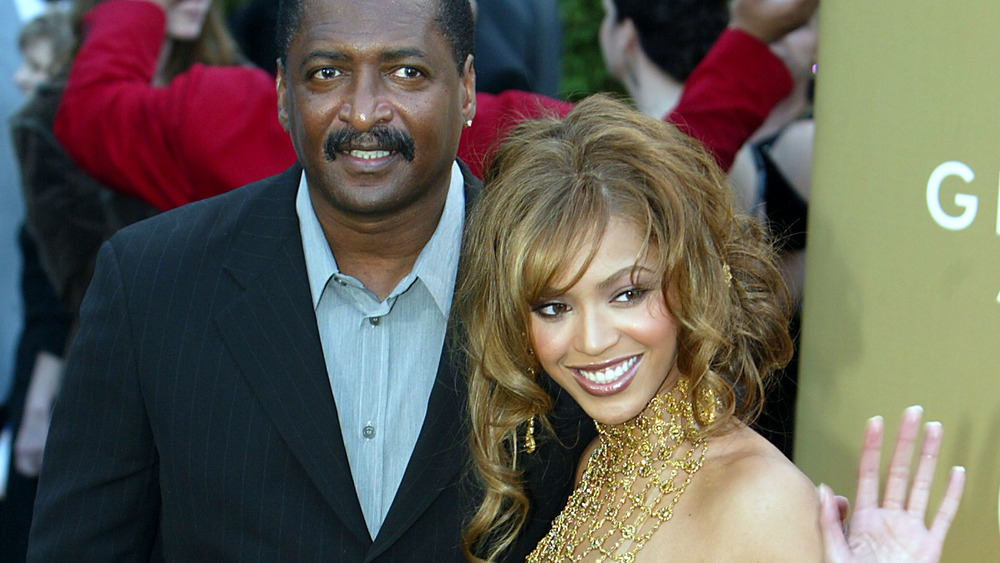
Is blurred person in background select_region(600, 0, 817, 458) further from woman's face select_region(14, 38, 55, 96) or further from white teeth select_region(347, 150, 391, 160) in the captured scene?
woman's face select_region(14, 38, 55, 96)

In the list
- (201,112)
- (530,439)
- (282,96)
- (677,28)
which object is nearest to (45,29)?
(201,112)

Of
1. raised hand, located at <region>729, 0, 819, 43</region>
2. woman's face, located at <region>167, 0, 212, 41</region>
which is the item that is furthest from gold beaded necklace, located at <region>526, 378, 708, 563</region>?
woman's face, located at <region>167, 0, 212, 41</region>

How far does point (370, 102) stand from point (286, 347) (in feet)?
1.38

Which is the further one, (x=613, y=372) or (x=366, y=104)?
(x=366, y=104)

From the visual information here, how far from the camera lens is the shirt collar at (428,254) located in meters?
2.08

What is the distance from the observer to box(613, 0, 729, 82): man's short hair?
3242 millimetres

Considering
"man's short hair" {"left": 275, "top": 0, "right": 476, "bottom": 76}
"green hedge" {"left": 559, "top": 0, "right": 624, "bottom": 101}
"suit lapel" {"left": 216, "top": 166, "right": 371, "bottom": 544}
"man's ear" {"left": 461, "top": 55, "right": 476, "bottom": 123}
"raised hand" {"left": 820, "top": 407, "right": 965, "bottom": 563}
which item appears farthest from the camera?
"green hedge" {"left": 559, "top": 0, "right": 624, "bottom": 101}

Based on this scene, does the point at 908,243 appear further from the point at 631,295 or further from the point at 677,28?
the point at 677,28

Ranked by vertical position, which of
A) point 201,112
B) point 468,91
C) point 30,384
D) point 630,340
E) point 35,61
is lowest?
point 30,384

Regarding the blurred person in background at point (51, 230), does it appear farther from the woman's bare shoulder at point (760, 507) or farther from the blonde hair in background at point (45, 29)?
the woman's bare shoulder at point (760, 507)

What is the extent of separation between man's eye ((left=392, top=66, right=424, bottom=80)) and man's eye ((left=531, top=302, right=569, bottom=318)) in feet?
1.45

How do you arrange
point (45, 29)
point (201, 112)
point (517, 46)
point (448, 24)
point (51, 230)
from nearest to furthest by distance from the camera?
point (448, 24)
point (201, 112)
point (517, 46)
point (51, 230)
point (45, 29)

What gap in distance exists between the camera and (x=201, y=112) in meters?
2.91

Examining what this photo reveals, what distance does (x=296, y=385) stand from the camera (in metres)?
1.97
